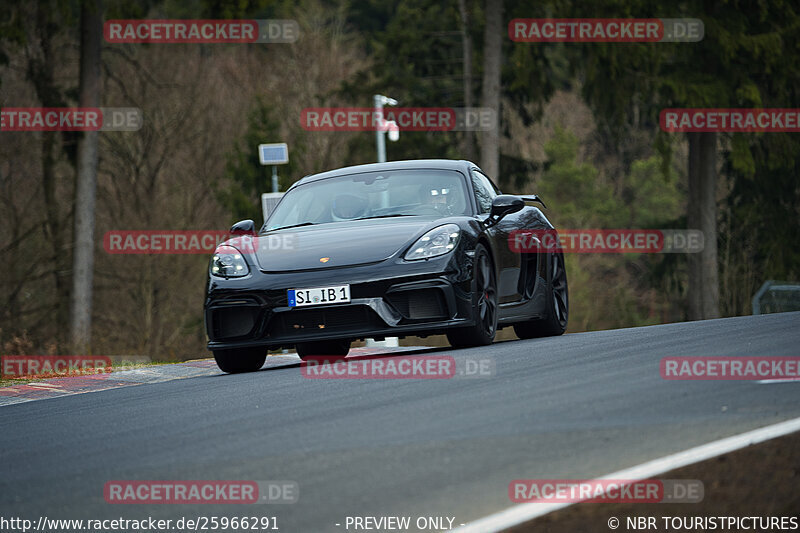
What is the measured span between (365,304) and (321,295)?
32cm

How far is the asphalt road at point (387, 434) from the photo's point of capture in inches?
173

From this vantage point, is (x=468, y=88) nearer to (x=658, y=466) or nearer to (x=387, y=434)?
(x=387, y=434)

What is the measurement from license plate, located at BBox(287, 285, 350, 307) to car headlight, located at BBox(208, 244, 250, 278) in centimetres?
52

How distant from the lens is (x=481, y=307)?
9602 mm

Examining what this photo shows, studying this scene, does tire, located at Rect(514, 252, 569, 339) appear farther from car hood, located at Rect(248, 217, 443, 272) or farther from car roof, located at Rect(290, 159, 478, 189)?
car hood, located at Rect(248, 217, 443, 272)

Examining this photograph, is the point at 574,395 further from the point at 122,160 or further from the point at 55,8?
the point at 122,160

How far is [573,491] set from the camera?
3975 millimetres

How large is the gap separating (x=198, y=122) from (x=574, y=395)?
33.2 m

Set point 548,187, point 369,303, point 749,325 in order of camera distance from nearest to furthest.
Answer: point 369,303 < point 749,325 < point 548,187

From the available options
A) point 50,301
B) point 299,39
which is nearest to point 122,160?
point 50,301

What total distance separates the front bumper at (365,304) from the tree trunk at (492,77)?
19.9 m

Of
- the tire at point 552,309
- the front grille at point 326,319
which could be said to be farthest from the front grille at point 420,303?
the tire at point 552,309

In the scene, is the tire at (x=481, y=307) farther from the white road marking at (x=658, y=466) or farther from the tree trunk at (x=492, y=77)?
the tree trunk at (x=492, y=77)

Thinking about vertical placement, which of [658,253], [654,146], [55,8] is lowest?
[658,253]
